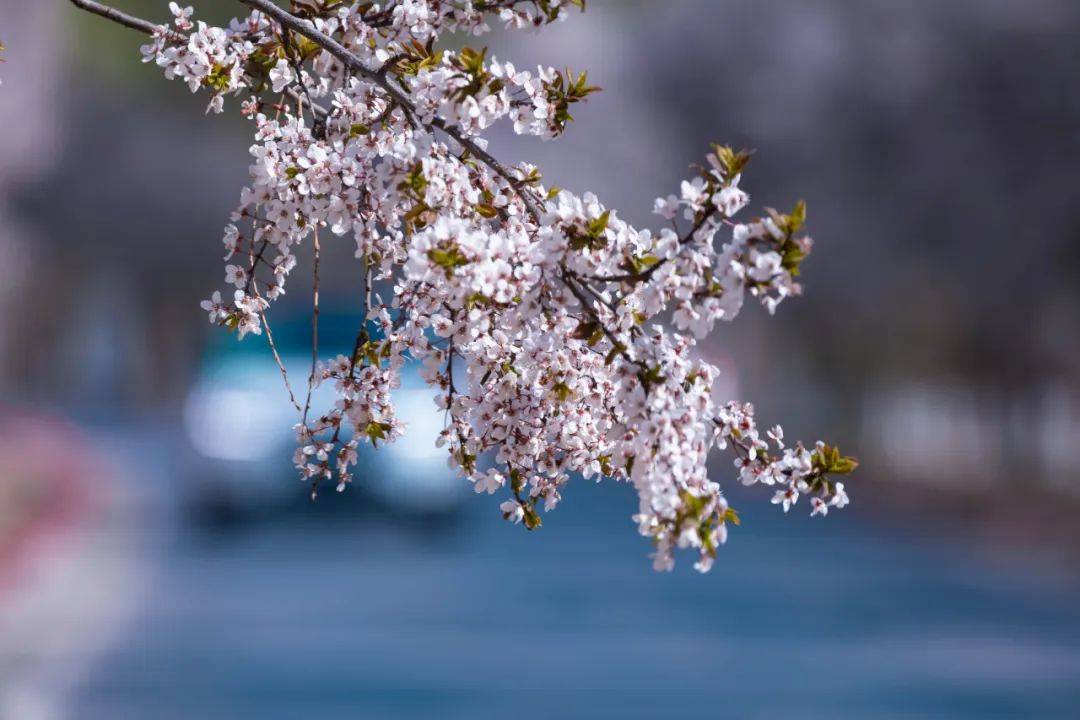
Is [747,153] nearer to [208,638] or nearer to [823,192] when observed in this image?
[208,638]

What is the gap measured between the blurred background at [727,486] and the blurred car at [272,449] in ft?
0.17

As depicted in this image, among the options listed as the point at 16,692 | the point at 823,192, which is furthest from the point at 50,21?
the point at 16,692

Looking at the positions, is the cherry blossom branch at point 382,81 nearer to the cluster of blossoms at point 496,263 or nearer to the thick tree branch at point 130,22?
the cluster of blossoms at point 496,263

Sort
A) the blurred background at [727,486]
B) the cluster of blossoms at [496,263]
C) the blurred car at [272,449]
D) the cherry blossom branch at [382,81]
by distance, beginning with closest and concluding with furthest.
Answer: the cluster of blossoms at [496,263], the cherry blossom branch at [382,81], the blurred background at [727,486], the blurred car at [272,449]

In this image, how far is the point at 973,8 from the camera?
24.9 metres

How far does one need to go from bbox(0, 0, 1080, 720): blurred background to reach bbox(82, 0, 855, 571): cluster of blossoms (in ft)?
28.3

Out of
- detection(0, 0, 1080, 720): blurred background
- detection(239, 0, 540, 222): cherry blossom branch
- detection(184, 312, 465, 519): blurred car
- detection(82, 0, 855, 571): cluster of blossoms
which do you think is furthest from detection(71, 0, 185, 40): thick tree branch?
detection(184, 312, 465, 519): blurred car

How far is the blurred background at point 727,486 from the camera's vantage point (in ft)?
44.4

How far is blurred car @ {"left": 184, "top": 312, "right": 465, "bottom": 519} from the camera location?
20531 millimetres

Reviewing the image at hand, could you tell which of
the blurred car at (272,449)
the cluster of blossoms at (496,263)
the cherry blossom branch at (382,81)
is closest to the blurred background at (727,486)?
the blurred car at (272,449)

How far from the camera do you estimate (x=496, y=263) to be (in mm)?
3088

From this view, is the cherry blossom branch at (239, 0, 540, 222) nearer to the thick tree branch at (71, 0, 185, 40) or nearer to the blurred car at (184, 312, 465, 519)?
the thick tree branch at (71, 0, 185, 40)

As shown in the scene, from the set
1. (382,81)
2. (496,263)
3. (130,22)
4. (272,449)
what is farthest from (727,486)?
(496,263)

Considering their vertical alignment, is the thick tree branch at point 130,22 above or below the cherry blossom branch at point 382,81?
above
